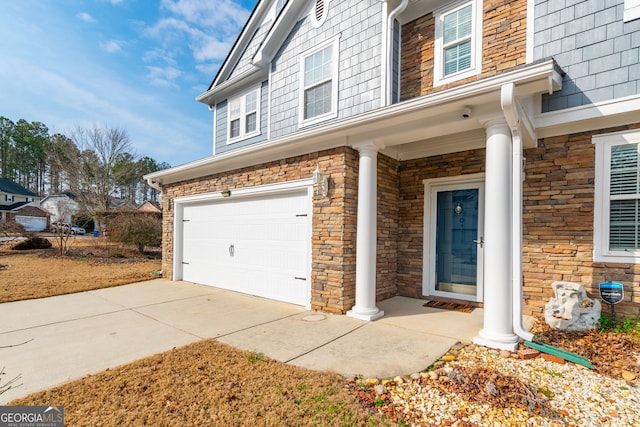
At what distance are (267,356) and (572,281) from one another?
168 inches

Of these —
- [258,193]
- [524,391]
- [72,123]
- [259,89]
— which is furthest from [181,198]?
[72,123]

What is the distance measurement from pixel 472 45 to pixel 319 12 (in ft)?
11.8

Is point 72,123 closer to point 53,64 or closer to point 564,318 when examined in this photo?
point 53,64

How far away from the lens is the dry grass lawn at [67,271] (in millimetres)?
6738

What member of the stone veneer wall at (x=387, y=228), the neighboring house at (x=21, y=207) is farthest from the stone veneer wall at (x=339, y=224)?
the neighboring house at (x=21, y=207)

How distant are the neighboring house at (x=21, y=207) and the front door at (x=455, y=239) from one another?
35.1 metres

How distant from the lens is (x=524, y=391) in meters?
2.52

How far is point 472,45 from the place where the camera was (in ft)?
17.2

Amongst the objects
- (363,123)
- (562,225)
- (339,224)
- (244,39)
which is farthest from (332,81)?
(562,225)

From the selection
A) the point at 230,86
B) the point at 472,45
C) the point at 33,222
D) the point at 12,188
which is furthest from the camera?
the point at 12,188

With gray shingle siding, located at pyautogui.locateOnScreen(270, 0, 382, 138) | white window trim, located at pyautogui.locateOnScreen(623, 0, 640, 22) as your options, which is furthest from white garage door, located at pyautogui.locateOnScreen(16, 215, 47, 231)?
white window trim, located at pyautogui.locateOnScreen(623, 0, 640, 22)

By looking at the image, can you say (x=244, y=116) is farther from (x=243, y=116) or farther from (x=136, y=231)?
(x=136, y=231)

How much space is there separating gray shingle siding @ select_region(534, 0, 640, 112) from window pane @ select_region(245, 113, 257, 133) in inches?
253

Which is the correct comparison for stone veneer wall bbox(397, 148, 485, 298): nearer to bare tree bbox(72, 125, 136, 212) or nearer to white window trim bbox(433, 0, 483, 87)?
white window trim bbox(433, 0, 483, 87)
